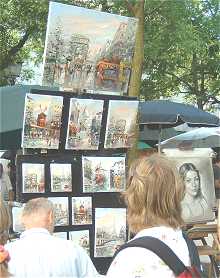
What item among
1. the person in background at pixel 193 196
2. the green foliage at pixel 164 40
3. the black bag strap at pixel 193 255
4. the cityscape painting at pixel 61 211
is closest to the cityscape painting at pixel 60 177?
the cityscape painting at pixel 61 211

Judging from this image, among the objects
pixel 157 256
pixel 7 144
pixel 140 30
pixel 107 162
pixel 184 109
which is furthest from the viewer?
pixel 184 109

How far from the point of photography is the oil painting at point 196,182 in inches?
242

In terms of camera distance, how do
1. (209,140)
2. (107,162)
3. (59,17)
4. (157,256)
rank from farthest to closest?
(209,140) < (107,162) < (59,17) < (157,256)

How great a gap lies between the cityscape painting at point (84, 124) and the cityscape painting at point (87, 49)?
0.13 meters

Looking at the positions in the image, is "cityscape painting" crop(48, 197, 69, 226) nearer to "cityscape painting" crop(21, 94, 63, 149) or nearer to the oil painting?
"cityscape painting" crop(21, 94, 63, 149)

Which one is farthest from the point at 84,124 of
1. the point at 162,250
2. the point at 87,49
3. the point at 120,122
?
the point at 162,250

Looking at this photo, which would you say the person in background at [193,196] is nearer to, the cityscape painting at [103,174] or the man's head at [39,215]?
the cityscape painting at [103,174]

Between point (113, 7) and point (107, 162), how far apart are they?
23.6ft

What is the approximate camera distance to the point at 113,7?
11469 millimetres

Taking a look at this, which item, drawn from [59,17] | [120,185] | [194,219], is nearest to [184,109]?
[194,219]

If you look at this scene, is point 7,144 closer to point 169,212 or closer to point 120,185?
point 120,185

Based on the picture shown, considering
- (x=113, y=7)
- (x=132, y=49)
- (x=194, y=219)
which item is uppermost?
(x=113, y=7)

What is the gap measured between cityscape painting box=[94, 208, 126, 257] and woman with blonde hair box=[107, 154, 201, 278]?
2799 mm

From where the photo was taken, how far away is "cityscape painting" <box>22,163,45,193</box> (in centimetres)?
443
